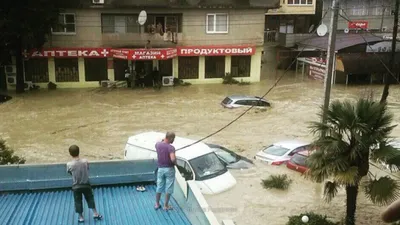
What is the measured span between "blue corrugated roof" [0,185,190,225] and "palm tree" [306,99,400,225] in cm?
407

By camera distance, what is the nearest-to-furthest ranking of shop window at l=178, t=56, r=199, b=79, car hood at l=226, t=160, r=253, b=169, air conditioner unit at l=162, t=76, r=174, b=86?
car hood at l=226, t=160, r=253, b=169 → air conditioner unit at l=162, t=76, r=174, b=86 → shop window at l=178, t=56, r=199, b=79

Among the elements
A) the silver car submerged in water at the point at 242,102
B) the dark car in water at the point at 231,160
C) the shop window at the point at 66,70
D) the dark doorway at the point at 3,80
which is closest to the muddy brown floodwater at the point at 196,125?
the dark car in water at the point at 231,160

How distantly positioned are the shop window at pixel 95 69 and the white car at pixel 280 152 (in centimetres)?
1966

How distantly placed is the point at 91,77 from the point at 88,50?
85.1 inches

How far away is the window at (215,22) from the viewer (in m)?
34.7

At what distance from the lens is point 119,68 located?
34000mm

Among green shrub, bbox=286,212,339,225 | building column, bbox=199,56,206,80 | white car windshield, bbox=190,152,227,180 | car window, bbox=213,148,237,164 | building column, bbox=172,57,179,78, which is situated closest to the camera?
green shrub, bbox=286,212,339,225

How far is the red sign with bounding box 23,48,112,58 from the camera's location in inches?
1239

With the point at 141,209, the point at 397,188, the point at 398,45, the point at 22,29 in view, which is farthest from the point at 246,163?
the point at 398,45

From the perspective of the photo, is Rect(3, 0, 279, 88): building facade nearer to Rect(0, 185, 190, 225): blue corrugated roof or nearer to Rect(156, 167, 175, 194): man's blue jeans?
Rect(0, 185, 190, 225): blue corrugated roof

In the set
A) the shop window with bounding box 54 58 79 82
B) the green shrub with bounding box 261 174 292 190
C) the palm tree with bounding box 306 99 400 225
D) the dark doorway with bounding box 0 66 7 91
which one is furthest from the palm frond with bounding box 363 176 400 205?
the dark doorway with bounding box 0 66 7 91

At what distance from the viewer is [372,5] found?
4750 centimetres

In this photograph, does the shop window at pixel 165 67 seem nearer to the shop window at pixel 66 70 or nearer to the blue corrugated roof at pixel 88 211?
the shop window at pixel 66 70

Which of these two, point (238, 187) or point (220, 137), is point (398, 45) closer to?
point (220, 137)
